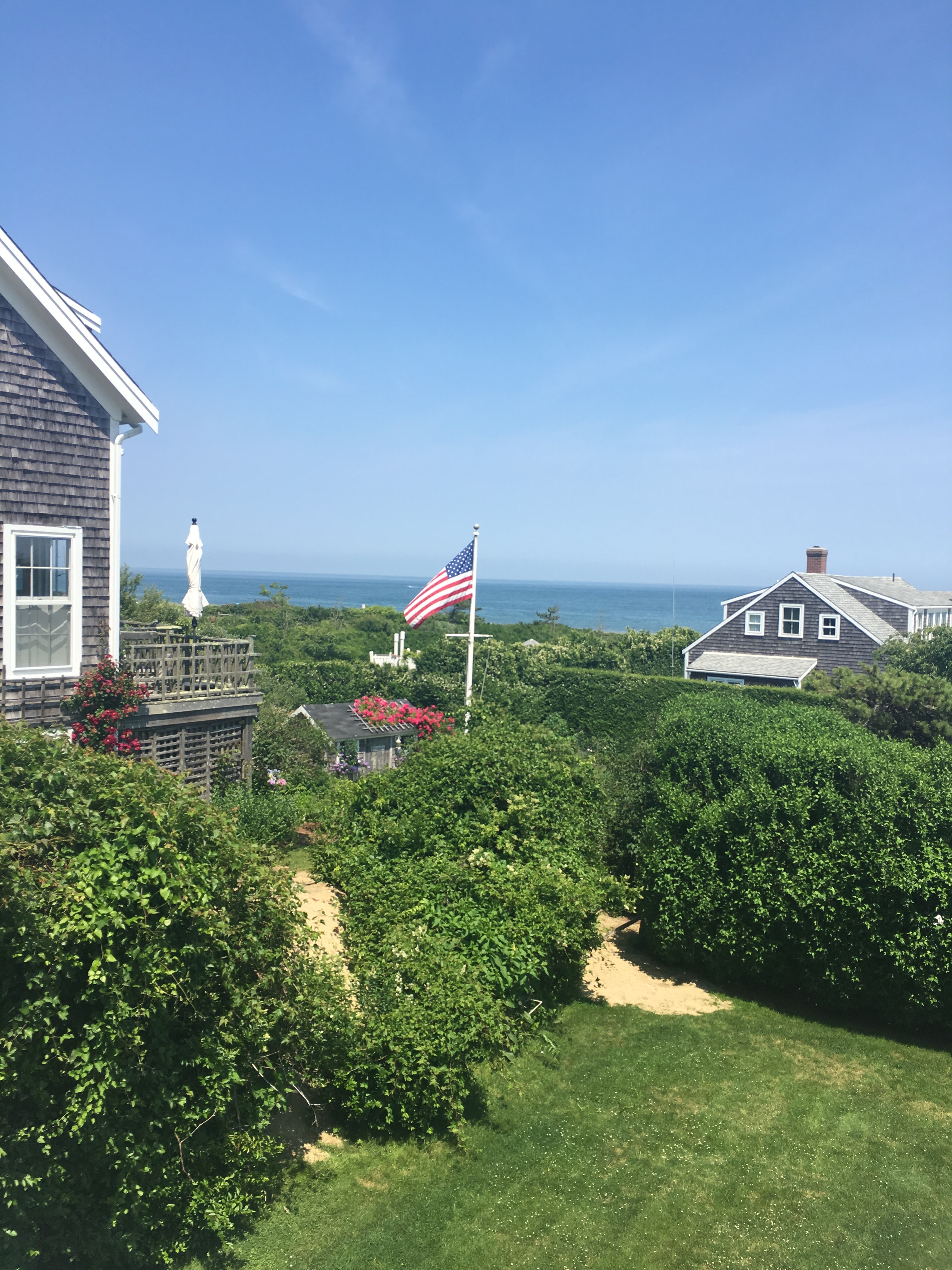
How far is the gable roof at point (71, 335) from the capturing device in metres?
11.7

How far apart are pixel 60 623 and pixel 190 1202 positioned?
370 inches

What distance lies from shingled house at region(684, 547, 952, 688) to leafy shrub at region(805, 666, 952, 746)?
6870 millimetres

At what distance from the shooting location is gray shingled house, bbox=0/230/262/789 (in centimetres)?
1207

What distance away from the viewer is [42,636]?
12.7 meters

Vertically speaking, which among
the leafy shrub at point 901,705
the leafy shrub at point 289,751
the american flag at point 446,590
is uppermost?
the american flag at point 446,590

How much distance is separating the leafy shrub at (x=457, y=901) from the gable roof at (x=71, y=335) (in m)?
7.19

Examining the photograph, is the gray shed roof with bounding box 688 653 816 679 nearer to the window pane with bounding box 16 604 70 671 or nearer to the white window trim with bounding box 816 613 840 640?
the white window trim with bounding box 816 613 840 640

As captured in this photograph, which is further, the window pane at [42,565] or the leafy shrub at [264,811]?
the leafy shrub at [264,811]

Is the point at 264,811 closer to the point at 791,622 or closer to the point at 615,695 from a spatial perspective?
the point at 615,695

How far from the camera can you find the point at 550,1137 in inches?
313

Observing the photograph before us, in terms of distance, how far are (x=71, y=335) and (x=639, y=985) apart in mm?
12888

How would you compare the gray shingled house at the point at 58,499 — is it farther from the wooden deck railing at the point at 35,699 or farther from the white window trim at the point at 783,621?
the white window trim at the point at 783,621

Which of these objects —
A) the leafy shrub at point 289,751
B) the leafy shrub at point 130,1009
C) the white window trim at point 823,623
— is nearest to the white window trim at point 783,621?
the white window trim at point 823,623

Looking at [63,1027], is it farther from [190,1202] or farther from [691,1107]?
[691,1107]
